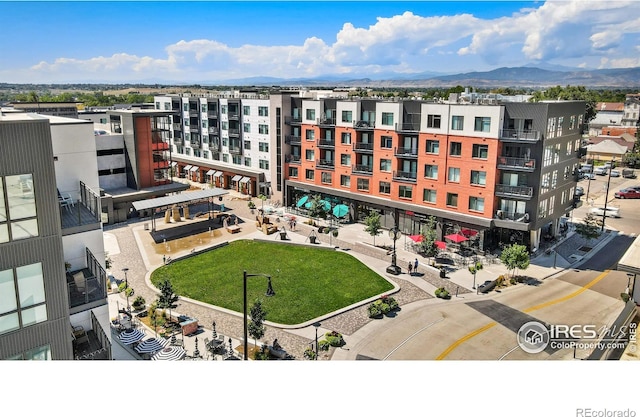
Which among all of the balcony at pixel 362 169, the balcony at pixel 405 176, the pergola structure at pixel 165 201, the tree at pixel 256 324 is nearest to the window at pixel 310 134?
the balcony at pixel 362 169

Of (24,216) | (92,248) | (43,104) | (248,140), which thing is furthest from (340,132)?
(43,104)

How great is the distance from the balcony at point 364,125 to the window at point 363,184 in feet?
14.2

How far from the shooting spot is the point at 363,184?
132ft

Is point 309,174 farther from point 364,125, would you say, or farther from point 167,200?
point 167,200

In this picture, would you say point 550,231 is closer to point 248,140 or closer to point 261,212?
point 261,212

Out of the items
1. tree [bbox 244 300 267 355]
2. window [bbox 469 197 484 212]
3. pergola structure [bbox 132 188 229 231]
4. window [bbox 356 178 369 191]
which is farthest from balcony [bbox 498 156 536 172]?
pergola structure [bbox 132 188 229 231]

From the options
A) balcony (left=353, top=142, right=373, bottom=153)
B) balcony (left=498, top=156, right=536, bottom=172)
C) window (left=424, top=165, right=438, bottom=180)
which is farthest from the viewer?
balcony (left=353, top=142, right=373, bottom=153)

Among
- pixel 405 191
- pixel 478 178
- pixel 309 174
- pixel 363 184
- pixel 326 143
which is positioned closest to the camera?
pixel 478 178

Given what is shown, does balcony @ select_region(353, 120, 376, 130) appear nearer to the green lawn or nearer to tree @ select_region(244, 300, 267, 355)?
the green lawn

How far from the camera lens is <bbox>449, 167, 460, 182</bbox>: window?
111 ft

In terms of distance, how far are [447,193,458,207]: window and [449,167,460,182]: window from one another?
43.7 inches

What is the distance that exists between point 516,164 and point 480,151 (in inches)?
101

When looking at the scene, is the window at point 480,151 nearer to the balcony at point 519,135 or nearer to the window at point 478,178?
the window at point 478,178

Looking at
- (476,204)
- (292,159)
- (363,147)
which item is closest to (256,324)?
(476,204)
